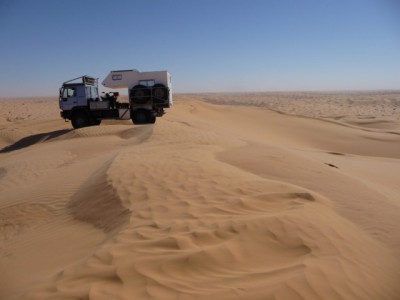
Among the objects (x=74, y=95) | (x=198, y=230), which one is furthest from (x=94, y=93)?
(x=198, y=230)

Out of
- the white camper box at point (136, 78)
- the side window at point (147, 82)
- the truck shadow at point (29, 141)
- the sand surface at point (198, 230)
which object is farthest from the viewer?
the side window at point (147, 82)

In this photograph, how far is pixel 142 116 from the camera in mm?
17312

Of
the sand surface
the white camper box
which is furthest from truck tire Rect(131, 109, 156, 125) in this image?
the sand surface

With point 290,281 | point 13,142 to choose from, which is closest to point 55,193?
point 290,281

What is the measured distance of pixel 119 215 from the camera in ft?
16.1

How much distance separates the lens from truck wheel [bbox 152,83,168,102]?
17.1 meters

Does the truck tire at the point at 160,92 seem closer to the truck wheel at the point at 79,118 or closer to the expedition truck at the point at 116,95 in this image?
the expedition truck at the point at 116,95

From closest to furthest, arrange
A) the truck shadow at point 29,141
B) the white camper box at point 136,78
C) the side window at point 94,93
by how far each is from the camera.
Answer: the truck shadow at point 29,141
the white camper box at point 136,78
the side window at point 94,93

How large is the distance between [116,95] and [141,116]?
5.55 ft

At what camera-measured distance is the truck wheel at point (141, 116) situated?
17.3m

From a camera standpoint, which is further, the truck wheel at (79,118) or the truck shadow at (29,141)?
the truck wheel at (79,118)

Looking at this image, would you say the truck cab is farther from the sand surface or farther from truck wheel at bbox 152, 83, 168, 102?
the sand surface

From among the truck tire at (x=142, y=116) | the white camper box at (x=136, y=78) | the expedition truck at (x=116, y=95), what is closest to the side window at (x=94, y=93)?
the expedition truck at (x=116, y=95)

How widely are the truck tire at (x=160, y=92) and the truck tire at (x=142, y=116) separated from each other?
0.86 m
